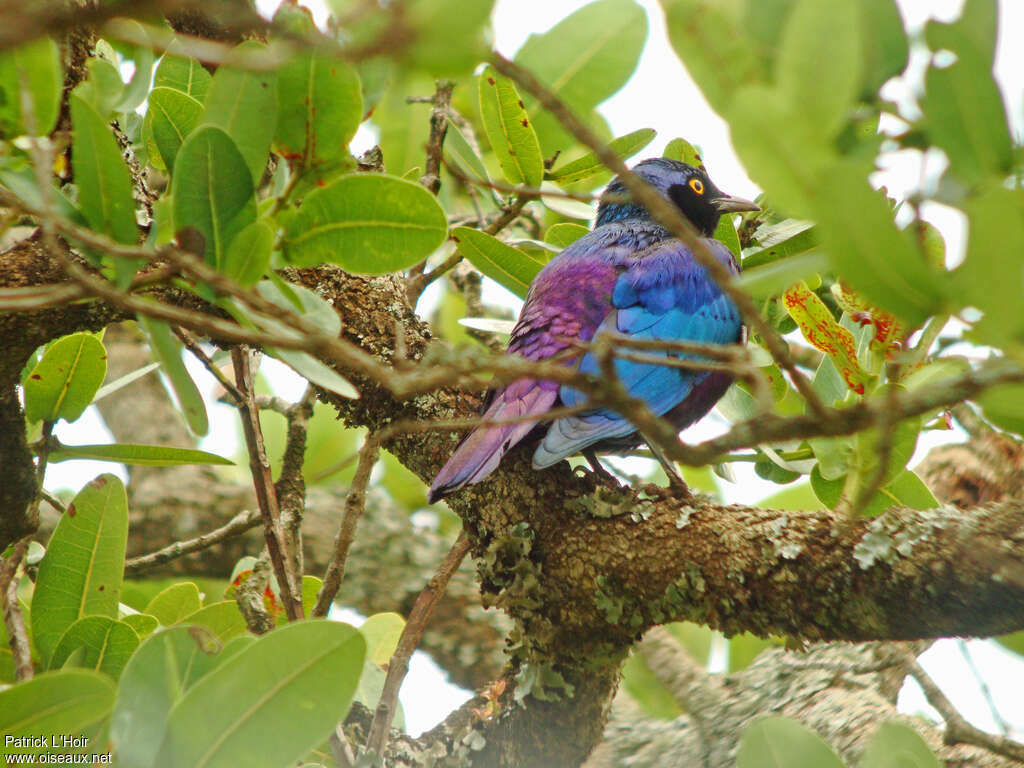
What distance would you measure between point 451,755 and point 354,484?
31.4 inches

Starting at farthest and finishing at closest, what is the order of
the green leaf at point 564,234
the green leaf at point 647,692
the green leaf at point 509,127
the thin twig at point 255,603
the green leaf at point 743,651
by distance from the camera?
the green leaf at point 743,651 → the green leaf at point 647,692 → the green leaf at point 564,234 → the green leaf at point 509,127 → the thin twig at point 255,603

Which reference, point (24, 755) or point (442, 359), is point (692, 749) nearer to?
point (24, 755)

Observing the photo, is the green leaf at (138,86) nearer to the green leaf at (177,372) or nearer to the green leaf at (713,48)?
the green leaf at (177,372)

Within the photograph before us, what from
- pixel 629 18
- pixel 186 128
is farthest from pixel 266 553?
pixel 629 18

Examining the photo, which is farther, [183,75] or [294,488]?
[294,488]

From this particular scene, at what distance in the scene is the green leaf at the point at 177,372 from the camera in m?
1.62

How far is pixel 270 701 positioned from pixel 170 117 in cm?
127

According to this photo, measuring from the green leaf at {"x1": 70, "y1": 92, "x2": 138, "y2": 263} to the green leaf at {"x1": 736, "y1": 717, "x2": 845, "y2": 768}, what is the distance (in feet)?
4.73

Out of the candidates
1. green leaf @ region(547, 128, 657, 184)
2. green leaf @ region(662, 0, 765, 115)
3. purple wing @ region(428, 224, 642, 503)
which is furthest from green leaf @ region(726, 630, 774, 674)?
green leaf @ region(662, 0, 765, 115)

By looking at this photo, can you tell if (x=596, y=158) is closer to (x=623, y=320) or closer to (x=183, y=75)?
(x=623, y=320)

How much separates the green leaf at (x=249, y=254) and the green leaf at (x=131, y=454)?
0.99 metres

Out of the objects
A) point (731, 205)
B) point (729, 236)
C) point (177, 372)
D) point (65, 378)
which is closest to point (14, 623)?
point (65, 378)

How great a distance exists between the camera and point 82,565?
2.29 metres

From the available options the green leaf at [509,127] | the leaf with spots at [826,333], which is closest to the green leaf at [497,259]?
the green leaf at [509,127]
